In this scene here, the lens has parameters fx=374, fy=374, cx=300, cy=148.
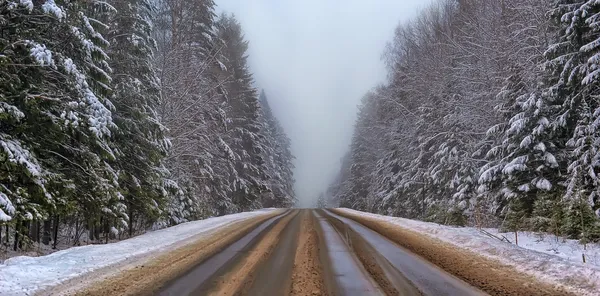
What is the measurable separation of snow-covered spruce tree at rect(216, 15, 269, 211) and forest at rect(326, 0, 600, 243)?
10161mm

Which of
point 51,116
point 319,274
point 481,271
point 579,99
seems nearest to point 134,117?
point 51,116

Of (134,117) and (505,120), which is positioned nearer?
(134,117)

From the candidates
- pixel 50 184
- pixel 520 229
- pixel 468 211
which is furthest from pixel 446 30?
pixel 50 184

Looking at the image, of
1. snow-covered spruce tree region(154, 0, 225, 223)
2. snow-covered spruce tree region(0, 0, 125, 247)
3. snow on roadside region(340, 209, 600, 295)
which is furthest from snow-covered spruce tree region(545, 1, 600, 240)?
snow-covered spruce tree region(154, 0, 225, 223)

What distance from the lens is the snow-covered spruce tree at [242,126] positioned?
2760 centimetres

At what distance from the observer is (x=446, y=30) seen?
73.7 feet

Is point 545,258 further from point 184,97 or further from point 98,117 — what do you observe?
point 184,97

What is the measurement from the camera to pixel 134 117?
11.3 metres

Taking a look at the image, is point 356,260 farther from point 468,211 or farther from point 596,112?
point 468,211

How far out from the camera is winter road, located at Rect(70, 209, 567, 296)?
4.40m

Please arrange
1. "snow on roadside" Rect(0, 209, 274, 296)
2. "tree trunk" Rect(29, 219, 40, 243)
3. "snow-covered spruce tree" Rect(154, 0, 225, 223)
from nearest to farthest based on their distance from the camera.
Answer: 1. "snow on roadside" Rect(0, 209, 274, 296)
2. "tree trunk" Rect(29, 219, 40, 243)
3. "snow-covered spruce tree" Rect(154, 0, 225, 223)

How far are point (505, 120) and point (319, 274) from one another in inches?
455

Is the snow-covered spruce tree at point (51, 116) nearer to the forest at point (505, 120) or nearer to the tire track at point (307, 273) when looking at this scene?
the tire track at point (307, 273)

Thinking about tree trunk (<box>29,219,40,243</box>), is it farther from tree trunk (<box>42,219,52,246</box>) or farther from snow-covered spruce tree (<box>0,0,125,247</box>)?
snow-covered spruce tree (<box>0,0,125,247</box>)
